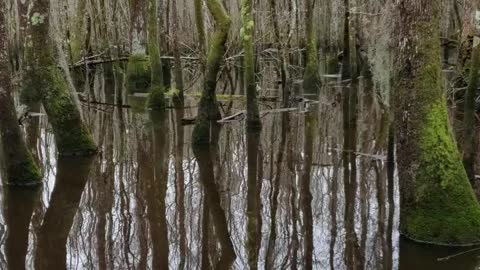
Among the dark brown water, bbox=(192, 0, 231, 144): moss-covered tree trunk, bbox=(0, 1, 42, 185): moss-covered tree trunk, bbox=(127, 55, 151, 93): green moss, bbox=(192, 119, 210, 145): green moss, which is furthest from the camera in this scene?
bbox=(127, 55, 151, 93): green moss

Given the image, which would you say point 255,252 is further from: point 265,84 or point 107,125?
point 265,84

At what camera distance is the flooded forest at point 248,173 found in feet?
20.9

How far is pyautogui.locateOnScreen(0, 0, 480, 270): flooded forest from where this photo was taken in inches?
251

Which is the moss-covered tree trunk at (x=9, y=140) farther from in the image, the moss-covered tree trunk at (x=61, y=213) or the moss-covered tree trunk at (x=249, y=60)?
the moss-covered tree trunk at (x=249, y=60)

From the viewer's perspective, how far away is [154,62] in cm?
1647

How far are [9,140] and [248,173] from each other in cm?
365

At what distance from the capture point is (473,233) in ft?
20.9

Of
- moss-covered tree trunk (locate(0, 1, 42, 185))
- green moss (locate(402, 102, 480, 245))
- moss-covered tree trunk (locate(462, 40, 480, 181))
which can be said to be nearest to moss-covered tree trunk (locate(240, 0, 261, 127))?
moss-covered tree trunk (locate(462, 40, 480, 181))

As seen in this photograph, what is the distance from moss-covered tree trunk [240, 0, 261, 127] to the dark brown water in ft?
1.97

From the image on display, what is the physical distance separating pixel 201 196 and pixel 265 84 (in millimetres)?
15027

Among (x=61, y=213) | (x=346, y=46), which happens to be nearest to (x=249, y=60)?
(x=61, y=213)

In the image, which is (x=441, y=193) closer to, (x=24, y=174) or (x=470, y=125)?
(x=470, y=125)

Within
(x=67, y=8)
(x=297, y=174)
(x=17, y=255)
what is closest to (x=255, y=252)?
(x=17, y=255)

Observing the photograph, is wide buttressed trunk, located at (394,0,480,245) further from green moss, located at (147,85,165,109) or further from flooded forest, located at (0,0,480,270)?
green moss, located at (147,85,165,109)
